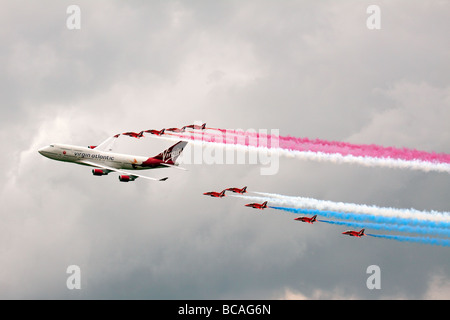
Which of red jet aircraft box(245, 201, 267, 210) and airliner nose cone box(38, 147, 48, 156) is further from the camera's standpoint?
airliner nose cone box(38, 147, 48, 156)

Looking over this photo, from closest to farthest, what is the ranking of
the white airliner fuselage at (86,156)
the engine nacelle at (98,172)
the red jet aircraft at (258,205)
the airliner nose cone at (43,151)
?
the red jet aircraft at (258,205) → the engine nacelle at (98,172) → the white airliner fuselage at (86,156) → the airliner nose cone at (43,151)

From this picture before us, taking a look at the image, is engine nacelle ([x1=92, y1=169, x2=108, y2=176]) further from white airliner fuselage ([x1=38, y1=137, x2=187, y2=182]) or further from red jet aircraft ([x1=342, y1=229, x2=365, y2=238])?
red jet aircraft ([x1=342, y1=229, x2=365, y2=238])

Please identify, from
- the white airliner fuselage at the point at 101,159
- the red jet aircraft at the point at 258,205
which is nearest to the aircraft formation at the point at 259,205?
the red jet aircraft at the point at 258,205

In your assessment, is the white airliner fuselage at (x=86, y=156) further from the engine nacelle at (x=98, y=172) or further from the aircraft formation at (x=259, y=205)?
the aircraft formation at (x=259, y=205)

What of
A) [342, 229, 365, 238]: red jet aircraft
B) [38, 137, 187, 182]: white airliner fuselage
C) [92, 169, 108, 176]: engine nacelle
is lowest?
[342, 229, 365, 238]: red jet aircraft

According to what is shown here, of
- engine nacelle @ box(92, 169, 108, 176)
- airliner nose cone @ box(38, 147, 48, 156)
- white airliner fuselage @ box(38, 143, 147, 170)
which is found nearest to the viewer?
engine nacelle @ box(92, 169, 108, 176)

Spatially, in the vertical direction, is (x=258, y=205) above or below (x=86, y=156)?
below

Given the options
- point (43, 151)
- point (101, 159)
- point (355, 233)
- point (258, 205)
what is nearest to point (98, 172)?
point (101, 159)

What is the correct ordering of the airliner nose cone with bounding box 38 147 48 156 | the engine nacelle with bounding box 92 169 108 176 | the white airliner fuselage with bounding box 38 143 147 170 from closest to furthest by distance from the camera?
1. the engine nacelle with bounding box 92 169 108 176
2. the white airliner fuselage with bounding box 38 143 147 170
3. the airliner nose cone with bounding box 38 147 48 156

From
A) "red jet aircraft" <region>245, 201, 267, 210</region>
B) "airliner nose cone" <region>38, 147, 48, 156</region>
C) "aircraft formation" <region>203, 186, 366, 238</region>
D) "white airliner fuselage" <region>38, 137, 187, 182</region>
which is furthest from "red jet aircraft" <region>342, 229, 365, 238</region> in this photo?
"airliner nose cone" <region>38, 147, 48, 156</region>

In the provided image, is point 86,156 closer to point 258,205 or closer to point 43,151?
point 43,151
